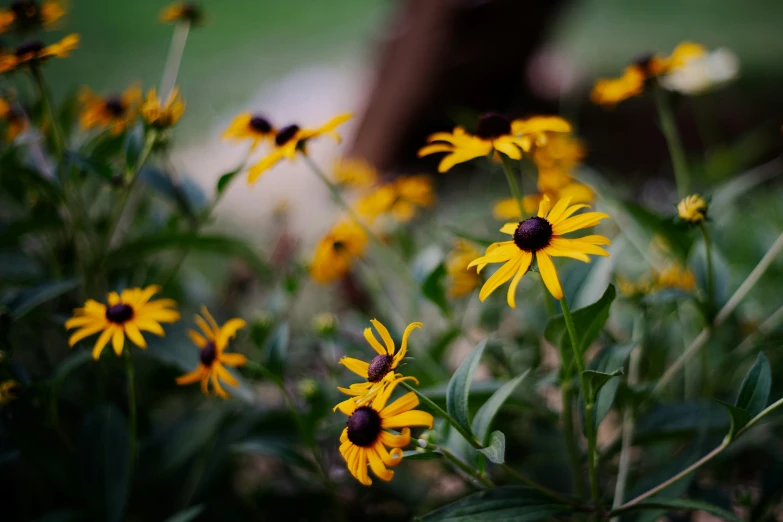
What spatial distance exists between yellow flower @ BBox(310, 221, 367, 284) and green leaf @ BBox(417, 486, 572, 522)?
0.38m

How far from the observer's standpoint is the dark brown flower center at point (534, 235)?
0.44m

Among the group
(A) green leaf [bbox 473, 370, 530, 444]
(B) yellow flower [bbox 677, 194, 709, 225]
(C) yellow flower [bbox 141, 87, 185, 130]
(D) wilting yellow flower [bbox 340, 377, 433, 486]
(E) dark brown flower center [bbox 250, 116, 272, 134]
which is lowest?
(A) green leaf [bbox 473, 370, 530, 444]

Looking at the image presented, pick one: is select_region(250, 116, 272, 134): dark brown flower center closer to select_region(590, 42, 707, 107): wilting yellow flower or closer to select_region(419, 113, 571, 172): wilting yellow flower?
select_region(419, 113, 571, 172): wilting yellow flower

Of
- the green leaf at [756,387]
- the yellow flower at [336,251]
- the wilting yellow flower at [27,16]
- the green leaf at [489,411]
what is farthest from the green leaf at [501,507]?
the wilting yellow flower at [27,16]

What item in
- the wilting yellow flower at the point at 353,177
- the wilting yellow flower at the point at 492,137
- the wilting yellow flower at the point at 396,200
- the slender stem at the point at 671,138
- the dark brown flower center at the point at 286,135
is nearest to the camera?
the wilting yellow flower at the point at 492,137

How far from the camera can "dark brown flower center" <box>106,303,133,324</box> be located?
1.92 feet

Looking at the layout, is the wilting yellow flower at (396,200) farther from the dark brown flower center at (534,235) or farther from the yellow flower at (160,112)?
the dark brown flower center at (534,235)

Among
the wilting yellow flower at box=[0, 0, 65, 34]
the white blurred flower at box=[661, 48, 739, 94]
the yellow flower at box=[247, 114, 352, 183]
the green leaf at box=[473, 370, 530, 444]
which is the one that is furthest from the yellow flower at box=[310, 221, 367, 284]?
the white blurred flower at box=[661, 48, 739, 94]

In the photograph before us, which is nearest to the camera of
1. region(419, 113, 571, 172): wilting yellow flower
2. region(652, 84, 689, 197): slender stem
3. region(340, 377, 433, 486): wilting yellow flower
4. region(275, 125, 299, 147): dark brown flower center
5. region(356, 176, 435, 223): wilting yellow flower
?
region(340, 377, 433, 486): wilting yellow flower

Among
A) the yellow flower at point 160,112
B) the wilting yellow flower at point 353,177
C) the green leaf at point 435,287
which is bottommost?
the green leaf at point 435,287

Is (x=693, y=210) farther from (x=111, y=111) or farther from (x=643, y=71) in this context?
(x=111, y=111)

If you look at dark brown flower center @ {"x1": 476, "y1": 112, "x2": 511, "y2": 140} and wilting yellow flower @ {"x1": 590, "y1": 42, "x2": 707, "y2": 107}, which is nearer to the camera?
dark brown flower center @ {"x1": 476, "y1": 112, "x2": 511, "y2": 140}

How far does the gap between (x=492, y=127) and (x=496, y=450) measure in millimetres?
283

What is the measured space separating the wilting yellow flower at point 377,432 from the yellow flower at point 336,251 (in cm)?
36
